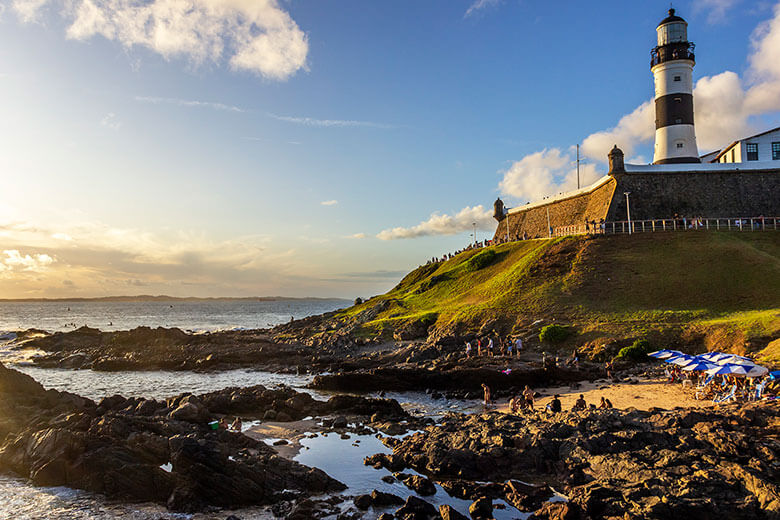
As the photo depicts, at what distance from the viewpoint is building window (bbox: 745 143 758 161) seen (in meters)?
63.0

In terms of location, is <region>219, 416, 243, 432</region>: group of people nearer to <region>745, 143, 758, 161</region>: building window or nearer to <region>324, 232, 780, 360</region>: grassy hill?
<region>324, 232, 780, 360</region>: grassy hill

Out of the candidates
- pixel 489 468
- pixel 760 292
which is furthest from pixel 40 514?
pixel 760 292

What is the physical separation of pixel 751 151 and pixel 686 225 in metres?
15.8

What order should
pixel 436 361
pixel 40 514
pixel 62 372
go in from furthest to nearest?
pixel 62 372
pixel 436 361
pixel 40 514

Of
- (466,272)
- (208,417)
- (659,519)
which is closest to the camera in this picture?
(659,519)

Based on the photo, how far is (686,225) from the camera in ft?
191

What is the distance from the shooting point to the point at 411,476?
17266 millimetres

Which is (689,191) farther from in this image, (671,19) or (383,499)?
(383,499)

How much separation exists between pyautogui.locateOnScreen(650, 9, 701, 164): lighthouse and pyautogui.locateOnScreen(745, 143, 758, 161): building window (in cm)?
586

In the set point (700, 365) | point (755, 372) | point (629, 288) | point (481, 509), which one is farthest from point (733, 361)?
point (629, 288)

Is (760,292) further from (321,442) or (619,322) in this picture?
(321,442)

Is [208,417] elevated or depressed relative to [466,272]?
depressed

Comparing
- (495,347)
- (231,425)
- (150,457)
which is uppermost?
(495,347)

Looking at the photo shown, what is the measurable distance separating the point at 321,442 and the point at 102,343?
173ft
